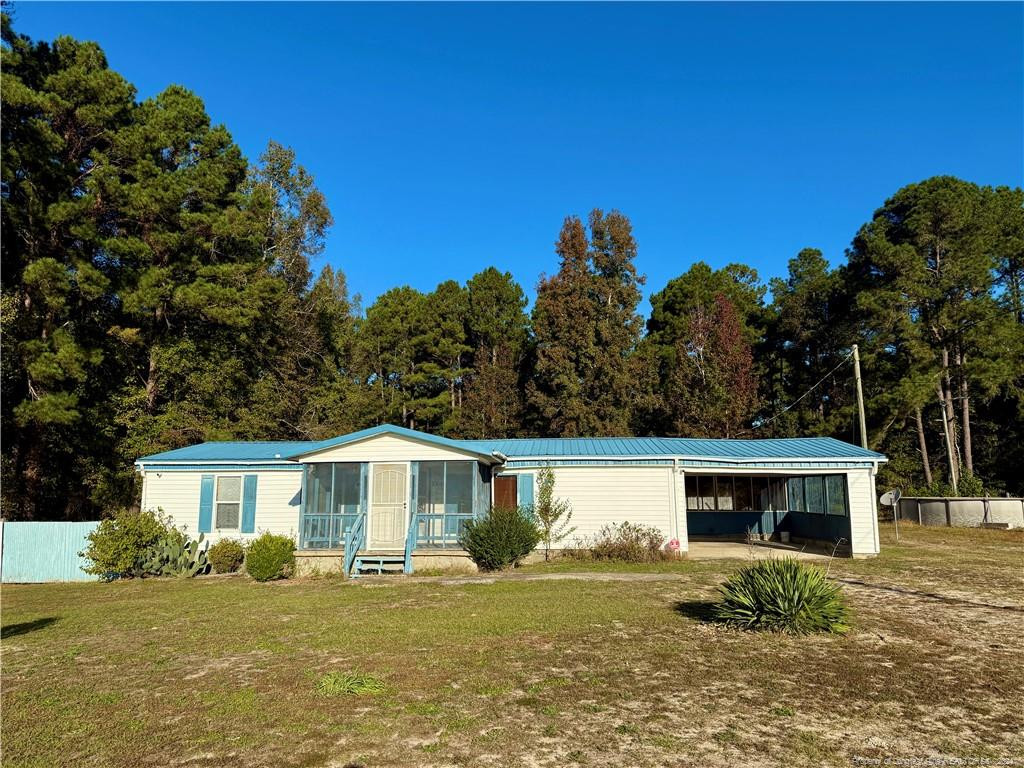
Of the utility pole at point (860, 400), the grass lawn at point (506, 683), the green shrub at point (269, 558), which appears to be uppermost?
the utility pole at point (860, 400)

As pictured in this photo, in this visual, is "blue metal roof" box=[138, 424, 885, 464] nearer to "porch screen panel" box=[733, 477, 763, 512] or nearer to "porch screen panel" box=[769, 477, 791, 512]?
"porch screen panel" box=[769, 477, 791, 512]

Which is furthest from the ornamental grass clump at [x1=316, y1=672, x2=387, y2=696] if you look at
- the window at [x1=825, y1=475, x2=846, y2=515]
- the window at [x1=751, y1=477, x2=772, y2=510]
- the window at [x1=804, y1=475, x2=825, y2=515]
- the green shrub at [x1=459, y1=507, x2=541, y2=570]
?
the window at [x1=751, y1=477, x2=772, y2=510]

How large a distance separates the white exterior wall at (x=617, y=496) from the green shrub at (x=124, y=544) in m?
Answer: 10.6

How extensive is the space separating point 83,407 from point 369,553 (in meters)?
16.2

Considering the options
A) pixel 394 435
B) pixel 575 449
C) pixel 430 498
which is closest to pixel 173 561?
pixel 394 435

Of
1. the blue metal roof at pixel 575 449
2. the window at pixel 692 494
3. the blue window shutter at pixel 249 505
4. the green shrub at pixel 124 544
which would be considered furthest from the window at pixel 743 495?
the green shrub at pixel 124 544

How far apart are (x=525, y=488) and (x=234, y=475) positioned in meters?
8.31

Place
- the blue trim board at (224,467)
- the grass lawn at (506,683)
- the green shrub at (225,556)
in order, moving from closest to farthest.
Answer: the grass lawn at (506,683) → the green shrub at (225,556) → the blue trim board at (224,467)

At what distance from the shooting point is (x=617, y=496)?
59.1 ft

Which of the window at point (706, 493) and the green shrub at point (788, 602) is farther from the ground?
the window at point (706, 493)

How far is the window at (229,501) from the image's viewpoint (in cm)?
1806

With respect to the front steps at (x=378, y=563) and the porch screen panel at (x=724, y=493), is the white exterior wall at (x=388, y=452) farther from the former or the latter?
the porch screen panel at (x=724, y=493)

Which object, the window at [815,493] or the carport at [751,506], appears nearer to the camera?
the window at [815,493]

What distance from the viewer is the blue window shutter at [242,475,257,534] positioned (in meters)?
17.9
